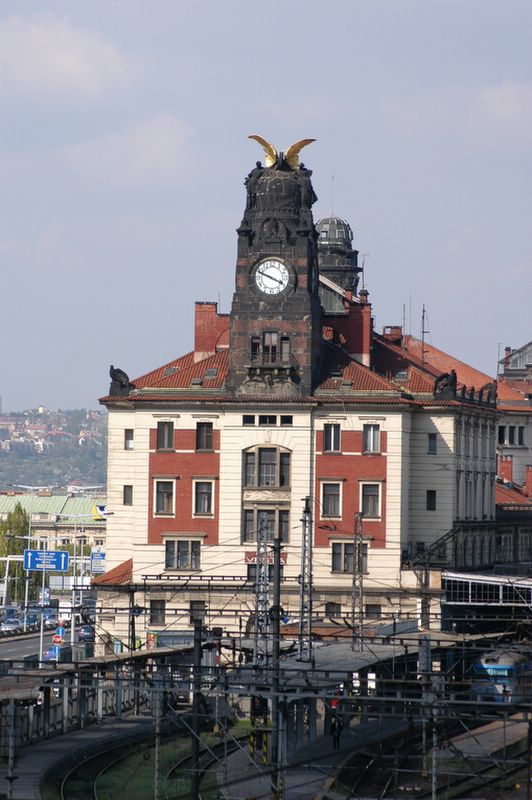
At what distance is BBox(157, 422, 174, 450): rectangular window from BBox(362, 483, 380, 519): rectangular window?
11294 mm

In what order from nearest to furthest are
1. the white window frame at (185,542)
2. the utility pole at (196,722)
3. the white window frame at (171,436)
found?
the utility pole at (196,722) → the white window frame at (185,542) → the white window frame at (171,436)

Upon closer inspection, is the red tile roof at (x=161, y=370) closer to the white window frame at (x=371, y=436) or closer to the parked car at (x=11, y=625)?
the white window frame at (x=371, y=436)

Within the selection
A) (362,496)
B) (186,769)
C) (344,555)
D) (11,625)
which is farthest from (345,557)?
(11,625)

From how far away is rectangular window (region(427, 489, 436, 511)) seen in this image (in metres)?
120


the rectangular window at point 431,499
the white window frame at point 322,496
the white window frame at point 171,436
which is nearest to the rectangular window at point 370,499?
the white window frame at point 322,496

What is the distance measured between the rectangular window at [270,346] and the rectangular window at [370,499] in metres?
8.97

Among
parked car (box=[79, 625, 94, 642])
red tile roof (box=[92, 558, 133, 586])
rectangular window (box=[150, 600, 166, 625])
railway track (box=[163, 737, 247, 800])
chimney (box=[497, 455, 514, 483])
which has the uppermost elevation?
chimney (box=[497, 455, 514, 483])

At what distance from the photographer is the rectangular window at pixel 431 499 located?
120 m

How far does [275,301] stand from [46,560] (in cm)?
2452

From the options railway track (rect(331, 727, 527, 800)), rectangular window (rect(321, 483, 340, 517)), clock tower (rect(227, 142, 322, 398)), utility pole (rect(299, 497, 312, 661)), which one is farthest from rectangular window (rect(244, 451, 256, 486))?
railway track (rect(331, 727, 527, 800))

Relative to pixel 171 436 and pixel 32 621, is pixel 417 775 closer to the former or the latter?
pixel 171 436

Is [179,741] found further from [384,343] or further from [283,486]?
[384,343]

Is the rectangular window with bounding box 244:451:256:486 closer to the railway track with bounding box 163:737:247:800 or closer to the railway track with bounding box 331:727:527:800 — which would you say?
the railway track with bounding box 163:737:247:800

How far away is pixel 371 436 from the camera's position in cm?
11612
